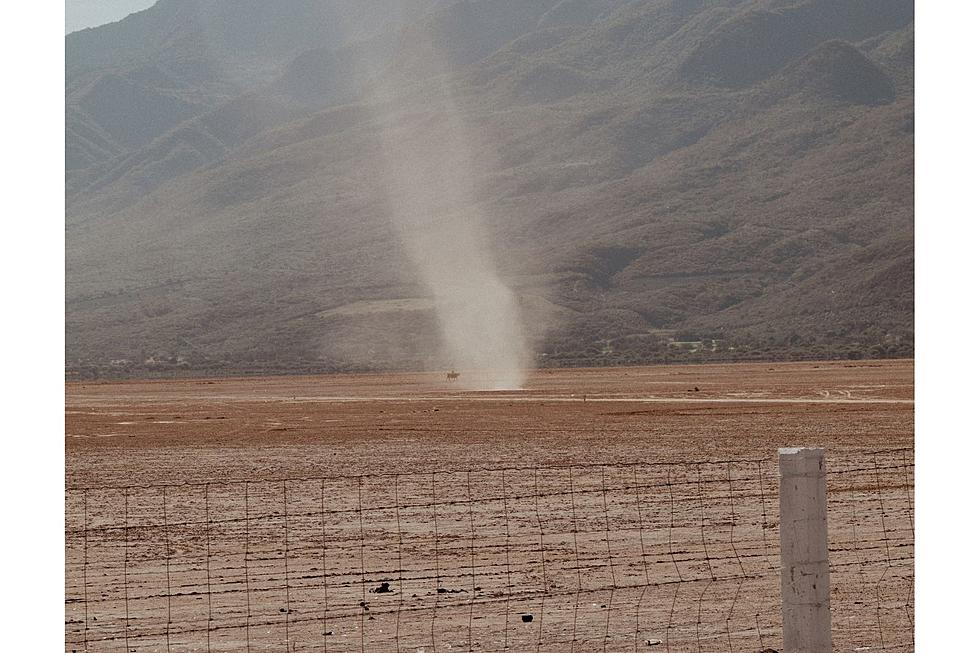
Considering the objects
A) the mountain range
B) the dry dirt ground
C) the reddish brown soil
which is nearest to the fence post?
the dry dirt ground

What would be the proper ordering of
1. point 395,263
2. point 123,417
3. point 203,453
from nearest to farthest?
point 203,453 → point 123,417 → point 395,263

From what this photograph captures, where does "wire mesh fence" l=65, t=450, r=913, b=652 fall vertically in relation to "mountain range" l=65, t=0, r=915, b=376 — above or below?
below

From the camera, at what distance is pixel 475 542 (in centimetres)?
1397

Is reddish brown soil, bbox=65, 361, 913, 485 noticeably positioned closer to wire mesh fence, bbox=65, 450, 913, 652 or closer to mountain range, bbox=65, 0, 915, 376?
wire mesh fence, bbox=65, 450, 913, 652

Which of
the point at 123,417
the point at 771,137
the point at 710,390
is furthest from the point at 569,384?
the point at 771,137

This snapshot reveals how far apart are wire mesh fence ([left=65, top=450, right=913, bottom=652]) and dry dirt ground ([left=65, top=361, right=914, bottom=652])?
38 mm

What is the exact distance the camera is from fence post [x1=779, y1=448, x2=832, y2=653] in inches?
227

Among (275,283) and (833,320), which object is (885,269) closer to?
(833,320)

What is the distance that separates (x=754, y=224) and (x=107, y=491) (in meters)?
146

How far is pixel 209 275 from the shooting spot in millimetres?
174250

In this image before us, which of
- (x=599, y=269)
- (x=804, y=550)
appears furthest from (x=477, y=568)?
(x=599, y=269)

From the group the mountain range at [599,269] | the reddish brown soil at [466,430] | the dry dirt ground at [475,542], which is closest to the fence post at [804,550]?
the dry dirt ground at [475,542]

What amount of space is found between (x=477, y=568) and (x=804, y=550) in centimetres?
668

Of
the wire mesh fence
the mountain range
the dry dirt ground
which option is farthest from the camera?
the mountain range
